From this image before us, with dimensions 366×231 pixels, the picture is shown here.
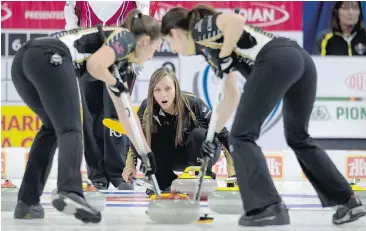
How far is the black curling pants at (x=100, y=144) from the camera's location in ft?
19.1

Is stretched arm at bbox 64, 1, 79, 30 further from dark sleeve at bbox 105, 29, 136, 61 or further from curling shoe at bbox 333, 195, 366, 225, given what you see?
curling shoe at bbox 333, 195, 366, 225

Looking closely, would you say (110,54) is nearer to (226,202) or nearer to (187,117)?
(226,202)

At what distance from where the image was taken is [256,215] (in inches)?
138

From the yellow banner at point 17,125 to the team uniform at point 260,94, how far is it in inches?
186

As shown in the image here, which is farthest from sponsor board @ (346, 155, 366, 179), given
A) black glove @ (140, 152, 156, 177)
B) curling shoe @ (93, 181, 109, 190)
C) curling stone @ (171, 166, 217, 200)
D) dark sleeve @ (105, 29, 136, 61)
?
dark sleeve @ (105, 29, 136, 61)

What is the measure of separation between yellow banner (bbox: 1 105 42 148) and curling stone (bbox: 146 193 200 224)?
15.5 ft

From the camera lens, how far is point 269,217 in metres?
3.50

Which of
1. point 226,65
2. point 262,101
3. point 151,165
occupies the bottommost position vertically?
point 151,165

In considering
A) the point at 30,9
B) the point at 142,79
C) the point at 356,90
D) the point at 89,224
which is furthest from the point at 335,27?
the point at 89,224

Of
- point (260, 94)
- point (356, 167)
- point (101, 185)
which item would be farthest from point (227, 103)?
point (356, 167)

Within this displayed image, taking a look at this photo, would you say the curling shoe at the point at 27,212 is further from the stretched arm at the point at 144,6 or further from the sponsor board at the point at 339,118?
the sponsor board at the point at 339,118

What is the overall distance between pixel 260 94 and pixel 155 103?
194 centimetres

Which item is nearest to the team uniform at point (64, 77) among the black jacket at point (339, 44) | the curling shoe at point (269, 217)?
the curling shoe at point (269, 217)

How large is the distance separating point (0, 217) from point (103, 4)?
2.38 meters
